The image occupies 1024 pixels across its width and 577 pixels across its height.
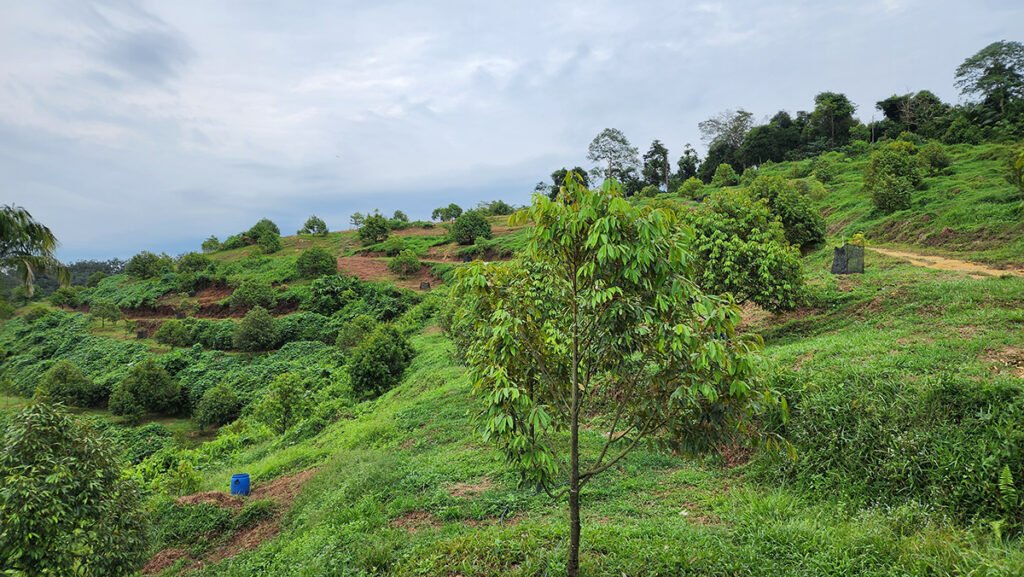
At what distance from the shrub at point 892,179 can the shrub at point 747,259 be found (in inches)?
614

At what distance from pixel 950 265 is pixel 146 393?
35.3 meters

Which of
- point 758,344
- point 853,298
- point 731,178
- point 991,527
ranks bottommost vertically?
point 991,527

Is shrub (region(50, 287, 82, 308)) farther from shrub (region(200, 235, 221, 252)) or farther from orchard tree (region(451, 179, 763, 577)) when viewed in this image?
orchard tree (region(451, 179, 763, 577))

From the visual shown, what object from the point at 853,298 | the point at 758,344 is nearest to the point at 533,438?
the point at 758,344

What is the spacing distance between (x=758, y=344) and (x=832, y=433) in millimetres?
4218

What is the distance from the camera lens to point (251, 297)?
37.3m

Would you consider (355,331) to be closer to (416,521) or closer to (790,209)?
(416,521)

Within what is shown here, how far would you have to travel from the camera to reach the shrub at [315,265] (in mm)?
41250

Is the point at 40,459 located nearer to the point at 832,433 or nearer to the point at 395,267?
the point at 832,433

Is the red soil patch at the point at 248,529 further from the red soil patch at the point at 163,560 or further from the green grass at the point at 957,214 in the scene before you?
the green grass at the point at 957,214

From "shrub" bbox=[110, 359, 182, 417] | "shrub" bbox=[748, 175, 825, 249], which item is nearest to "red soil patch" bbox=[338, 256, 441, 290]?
"shrub" bbox=[110, 359, 182, 417]

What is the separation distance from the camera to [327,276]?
38500 mm

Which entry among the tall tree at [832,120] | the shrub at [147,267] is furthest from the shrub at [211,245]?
the tall tree at [832,120]

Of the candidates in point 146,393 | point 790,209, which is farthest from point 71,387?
point 790,209
